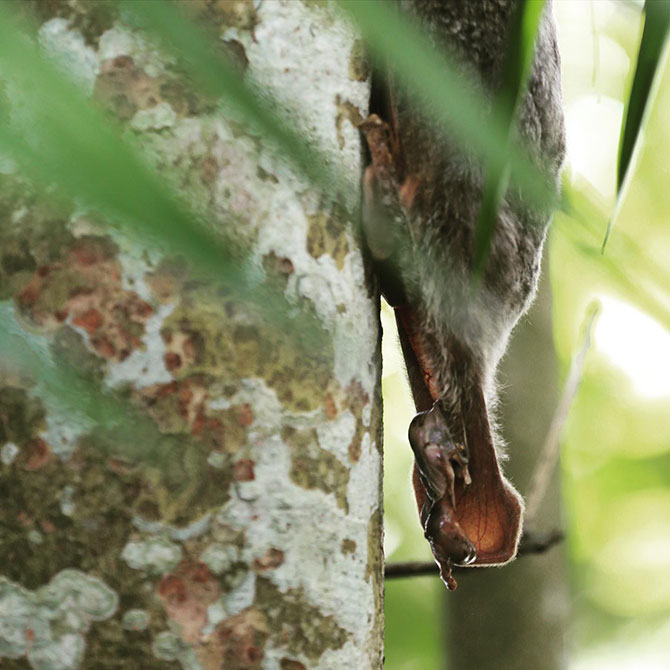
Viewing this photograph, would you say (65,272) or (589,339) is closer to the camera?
(65,272)

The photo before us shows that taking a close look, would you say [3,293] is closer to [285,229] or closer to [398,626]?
[285,229]

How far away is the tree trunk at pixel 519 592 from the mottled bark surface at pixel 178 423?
1599 millimetres

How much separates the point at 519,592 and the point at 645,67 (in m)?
2.21

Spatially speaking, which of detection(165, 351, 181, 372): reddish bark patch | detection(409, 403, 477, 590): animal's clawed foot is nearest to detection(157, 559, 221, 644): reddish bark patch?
detection(165, 351, 181, 372): reddish bark patch

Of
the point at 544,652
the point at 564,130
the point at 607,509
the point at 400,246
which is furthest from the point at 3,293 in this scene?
the point at 607,509

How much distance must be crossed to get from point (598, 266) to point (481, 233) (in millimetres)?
96

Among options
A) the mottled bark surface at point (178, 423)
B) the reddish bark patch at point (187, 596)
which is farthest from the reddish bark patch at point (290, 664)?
the reddish bark patch at point (187, 596)

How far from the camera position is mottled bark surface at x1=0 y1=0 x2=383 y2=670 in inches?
39.2

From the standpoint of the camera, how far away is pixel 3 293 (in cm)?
102

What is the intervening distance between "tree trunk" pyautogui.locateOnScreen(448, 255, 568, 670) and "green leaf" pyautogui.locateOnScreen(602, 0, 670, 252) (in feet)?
6.73

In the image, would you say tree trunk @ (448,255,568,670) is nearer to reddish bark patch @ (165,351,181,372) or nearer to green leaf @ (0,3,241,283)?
reddish bark patch @ (165,351,181,372)

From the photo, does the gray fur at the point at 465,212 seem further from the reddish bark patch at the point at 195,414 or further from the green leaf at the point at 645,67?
the green leaf at the point at 645,67

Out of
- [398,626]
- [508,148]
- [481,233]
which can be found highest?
[508,148]

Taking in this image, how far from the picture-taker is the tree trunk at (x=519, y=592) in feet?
8.69
